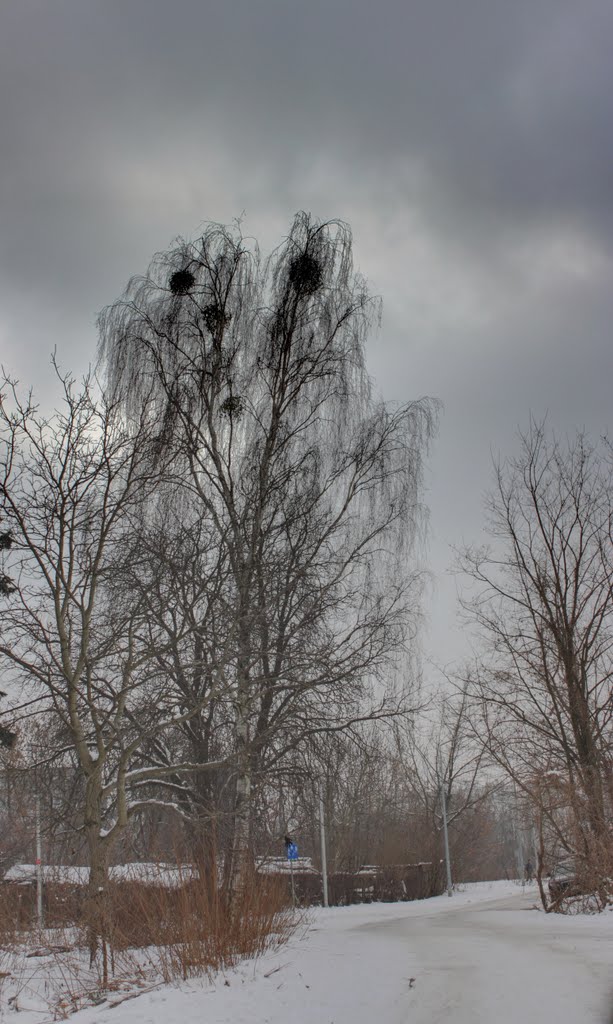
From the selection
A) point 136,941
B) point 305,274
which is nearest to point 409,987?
point 136,941

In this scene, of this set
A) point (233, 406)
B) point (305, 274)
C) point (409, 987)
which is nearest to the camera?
point (409, 987)

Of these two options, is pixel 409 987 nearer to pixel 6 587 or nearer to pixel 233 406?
pixel 6 587

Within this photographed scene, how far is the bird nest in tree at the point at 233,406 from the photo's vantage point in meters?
15.3

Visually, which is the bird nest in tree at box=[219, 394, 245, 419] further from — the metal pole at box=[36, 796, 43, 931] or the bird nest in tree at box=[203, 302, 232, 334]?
the metal pole at box=[36, 796, 43, 931]

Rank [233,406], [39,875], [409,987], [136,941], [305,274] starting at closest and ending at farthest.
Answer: [409,987] < [136,941] < [39,875] < [233,406] < [305,274]

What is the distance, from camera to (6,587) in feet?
38.6

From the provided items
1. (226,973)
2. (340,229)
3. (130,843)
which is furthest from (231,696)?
(340,229)

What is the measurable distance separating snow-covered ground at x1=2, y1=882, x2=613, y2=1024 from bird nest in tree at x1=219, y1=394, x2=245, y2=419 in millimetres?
8751

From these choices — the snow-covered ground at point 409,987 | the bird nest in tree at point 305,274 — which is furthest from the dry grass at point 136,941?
the bird nest in tree at point 305,274

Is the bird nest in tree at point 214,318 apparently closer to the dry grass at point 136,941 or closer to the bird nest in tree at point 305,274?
the bird nest in tree at point 305,274

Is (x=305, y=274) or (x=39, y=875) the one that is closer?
(x=39, y=875)

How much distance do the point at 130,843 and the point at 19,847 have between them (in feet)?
5.20

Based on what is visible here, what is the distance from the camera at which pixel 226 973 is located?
9.30 m

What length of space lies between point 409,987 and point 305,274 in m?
11.8
